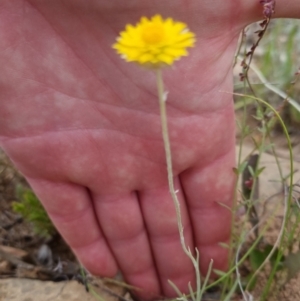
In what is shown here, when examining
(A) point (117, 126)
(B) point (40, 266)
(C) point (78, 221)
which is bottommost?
(B) point (40, 266)

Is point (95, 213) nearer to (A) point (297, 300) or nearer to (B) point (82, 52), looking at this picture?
(B) point (82, 52)

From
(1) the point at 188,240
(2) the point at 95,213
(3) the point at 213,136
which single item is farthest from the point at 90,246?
(3) the point at 213,136

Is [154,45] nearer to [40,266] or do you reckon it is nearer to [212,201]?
[212,201]

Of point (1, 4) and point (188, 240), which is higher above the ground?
point (1, 4)

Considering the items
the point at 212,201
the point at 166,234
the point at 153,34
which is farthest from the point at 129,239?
the point at 153,34

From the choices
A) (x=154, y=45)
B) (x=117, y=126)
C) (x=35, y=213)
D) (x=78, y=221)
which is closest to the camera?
(x=154, y=45)

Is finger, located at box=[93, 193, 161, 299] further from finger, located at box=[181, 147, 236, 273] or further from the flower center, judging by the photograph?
the flower center

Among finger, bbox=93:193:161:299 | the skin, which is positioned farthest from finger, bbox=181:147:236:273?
finger, bbox=93:193:161:299
